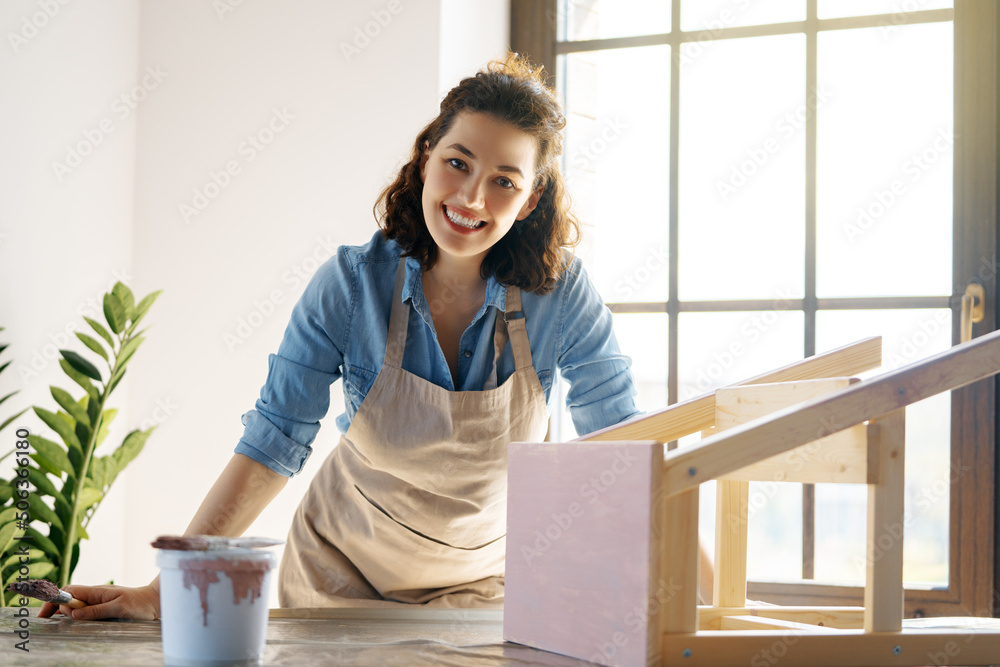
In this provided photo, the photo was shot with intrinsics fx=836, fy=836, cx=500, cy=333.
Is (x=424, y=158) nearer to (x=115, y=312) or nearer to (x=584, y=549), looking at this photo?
(x=584, y=549)

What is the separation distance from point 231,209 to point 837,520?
1.73 m

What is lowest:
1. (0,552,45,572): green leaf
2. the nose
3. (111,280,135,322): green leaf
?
(0,552,45,572): green leaf

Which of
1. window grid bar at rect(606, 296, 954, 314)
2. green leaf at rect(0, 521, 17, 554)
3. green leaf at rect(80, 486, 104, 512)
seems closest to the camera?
green leaf at rect(0, 521, 17, 554)

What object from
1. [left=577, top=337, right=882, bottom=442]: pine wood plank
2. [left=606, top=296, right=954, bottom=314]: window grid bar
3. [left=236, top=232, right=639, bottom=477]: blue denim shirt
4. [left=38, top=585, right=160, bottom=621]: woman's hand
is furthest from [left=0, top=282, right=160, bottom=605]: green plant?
[left=577, top=337, right=882, bottom=442]: pine wood plank

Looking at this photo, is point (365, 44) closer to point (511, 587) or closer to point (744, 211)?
point (744, 211)

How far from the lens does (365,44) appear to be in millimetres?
2135

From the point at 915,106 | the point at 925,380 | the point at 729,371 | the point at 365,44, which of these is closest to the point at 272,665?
the point at 925,380

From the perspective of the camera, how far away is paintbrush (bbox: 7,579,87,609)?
88 centimetres

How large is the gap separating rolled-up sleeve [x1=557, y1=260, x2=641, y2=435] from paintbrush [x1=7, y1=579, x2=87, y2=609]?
68cm

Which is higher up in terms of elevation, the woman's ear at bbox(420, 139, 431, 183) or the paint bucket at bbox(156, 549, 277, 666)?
the woman's ear at bbox(420, 139, 431, 183)

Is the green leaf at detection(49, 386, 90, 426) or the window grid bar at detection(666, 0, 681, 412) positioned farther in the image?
the window grid bar at detection(666, 0, 681, 412)

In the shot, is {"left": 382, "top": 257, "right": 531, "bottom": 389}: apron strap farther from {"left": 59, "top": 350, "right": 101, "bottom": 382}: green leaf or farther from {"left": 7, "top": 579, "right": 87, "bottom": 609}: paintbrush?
{"left": 59, "top": 350, "right": 101, "bottom": 382}: green leaf

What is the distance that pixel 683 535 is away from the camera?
0.70 metres

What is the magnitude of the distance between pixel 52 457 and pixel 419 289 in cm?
106
